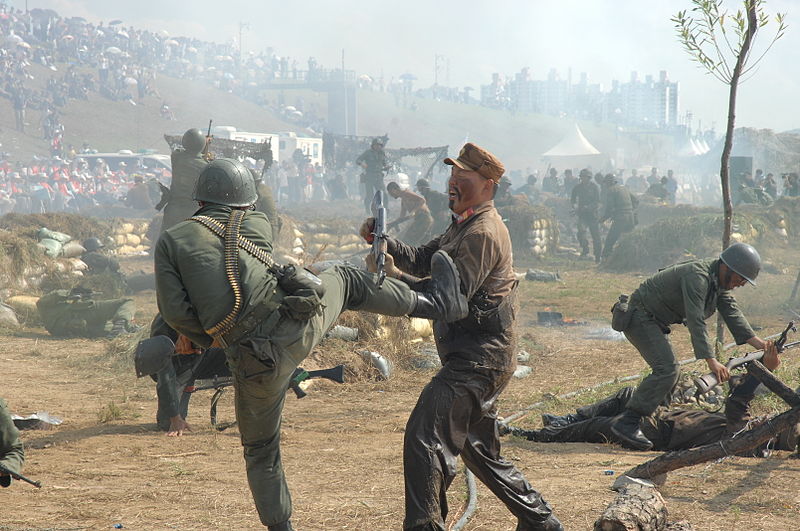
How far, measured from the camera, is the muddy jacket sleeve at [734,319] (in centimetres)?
559

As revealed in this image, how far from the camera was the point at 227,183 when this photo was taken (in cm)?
377

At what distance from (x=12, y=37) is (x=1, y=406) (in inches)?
1972

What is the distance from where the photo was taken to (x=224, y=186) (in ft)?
12.3

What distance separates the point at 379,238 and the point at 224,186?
0.74 m

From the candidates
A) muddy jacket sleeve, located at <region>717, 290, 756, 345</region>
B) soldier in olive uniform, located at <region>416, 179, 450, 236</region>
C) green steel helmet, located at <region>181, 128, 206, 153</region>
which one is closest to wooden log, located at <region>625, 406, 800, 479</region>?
muddy jacket sleeve, located at <region>717, 290, 756, 345</region>

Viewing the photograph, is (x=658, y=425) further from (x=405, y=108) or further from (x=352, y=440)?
(x=405, y=108)

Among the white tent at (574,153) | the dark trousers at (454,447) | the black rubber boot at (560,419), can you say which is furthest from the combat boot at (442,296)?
the white tent at (574,153)

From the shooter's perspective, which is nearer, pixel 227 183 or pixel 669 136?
pixel 227 183

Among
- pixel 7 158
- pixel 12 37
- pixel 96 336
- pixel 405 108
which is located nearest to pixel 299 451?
pixel 96 336

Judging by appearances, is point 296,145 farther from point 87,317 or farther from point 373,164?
point 87,317

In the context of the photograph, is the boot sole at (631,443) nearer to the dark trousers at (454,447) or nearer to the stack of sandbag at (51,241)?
the dark trousers at (454,447)

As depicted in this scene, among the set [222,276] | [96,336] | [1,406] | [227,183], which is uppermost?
[227,183]

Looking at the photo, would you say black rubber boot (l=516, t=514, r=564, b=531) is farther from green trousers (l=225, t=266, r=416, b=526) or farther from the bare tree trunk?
the bare tree trunk

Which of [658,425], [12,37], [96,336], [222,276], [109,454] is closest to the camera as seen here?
[222,276]
